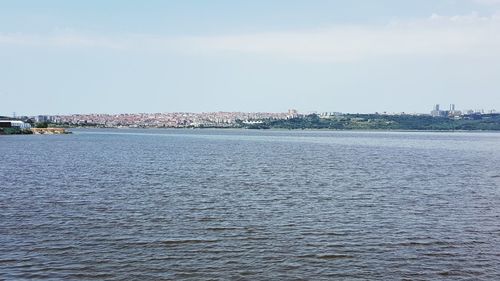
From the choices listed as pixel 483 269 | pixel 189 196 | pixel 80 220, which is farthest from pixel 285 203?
pixel 483 269

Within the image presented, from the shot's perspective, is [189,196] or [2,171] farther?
[2,171]

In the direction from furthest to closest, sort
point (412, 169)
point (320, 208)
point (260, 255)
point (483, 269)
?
point (412, 169) < point (320, 208) < point (260, 255) < point (483, 269)

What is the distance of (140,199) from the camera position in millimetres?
31594

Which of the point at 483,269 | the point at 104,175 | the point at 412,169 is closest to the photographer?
the point at 483,269

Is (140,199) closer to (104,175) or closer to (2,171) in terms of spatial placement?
(104,175)

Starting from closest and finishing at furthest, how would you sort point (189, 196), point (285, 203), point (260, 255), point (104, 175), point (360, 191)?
1. point (260, 255)
2. point (285, 203)
3. point (189, 196)
4. point (360, 191)
5. point (104, 175)

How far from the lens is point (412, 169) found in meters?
56.0

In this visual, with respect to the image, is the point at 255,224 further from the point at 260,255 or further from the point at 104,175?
the point at 104,175

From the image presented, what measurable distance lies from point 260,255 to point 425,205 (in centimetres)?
1464

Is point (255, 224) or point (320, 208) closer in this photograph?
point (255, 224)

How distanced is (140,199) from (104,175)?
15932 millimetres

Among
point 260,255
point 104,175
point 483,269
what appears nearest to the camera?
point 483,269

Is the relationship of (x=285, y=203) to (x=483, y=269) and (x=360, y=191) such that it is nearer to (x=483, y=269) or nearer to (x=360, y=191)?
(x=360, y=191)

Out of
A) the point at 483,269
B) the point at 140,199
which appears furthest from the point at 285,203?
the point at 483,269
